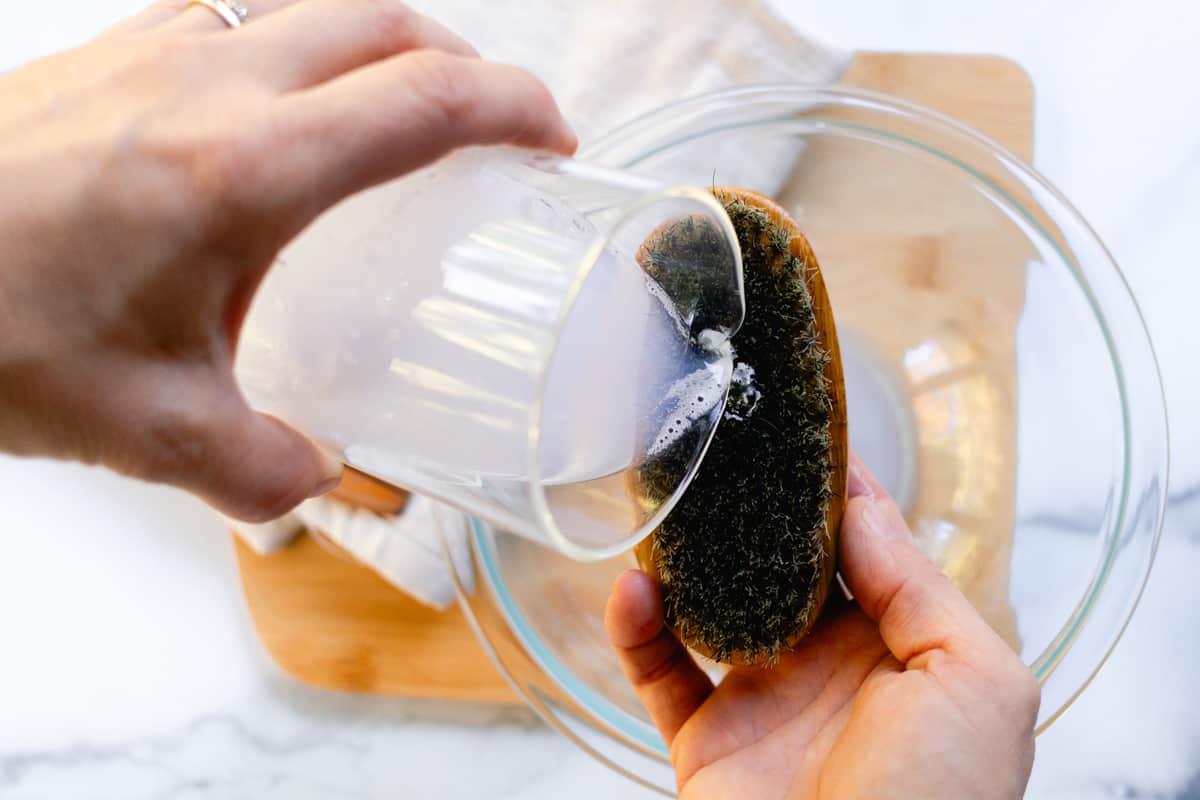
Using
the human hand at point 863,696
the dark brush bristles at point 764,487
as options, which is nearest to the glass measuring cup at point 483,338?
the dark brush bristles at point 764,487

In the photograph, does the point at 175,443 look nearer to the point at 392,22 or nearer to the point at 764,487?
the point at 392,22

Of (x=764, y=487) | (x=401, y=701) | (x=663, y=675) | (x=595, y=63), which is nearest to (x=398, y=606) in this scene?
(x=401, y=701)

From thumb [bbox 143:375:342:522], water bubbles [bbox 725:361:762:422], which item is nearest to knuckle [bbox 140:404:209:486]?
thumb [bbox 143:375:342:522]

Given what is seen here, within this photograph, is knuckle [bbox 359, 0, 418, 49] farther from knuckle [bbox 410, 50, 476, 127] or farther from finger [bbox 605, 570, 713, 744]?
finger [bbox 605, 570, 713, 744]

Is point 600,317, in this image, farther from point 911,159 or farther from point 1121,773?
point 1121,773

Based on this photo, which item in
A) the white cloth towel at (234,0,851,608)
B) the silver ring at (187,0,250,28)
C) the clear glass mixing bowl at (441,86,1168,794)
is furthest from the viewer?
the white cloth towel at (234,0,851,608)

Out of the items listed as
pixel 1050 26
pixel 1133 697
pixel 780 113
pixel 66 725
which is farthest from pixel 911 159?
pixel 66 725

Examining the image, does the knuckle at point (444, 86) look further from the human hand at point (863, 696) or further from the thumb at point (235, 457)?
the human hand at point (863, 696)
